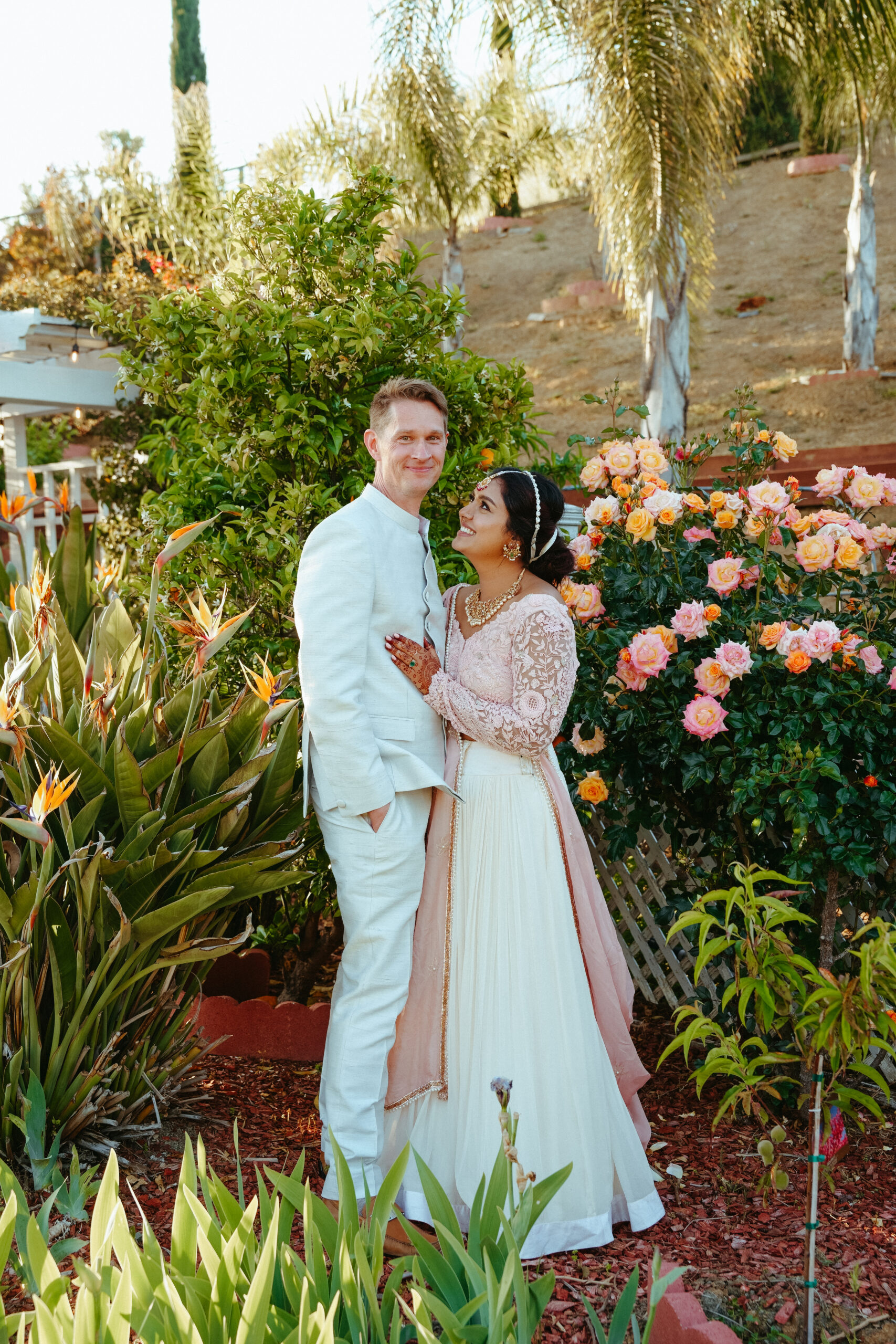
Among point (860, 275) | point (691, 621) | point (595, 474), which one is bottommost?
point (691, 621)

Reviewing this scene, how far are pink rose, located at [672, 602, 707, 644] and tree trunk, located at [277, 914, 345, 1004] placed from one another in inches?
67.2

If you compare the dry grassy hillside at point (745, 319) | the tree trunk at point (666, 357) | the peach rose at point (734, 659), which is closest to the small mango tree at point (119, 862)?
the peach rose at point (734, 659)

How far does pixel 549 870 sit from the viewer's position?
2822 mm

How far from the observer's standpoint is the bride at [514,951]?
8.90 feet

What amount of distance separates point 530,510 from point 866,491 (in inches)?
42.5

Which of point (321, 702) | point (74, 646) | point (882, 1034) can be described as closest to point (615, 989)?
point (882, 1034)

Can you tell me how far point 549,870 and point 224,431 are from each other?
6.58ft

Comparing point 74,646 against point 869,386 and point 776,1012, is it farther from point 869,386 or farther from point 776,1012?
point 869,386

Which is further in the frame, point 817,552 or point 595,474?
point 595,474

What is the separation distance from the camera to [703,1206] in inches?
114

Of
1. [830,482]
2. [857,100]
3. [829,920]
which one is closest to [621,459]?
[830,482]

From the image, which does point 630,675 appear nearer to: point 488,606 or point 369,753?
point 488,606

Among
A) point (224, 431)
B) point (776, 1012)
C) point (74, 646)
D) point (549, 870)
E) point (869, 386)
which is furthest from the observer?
point (869, 386)

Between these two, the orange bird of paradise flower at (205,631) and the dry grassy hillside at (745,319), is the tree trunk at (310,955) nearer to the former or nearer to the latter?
Answer: the orange bird of paradise flower at (205,631)
